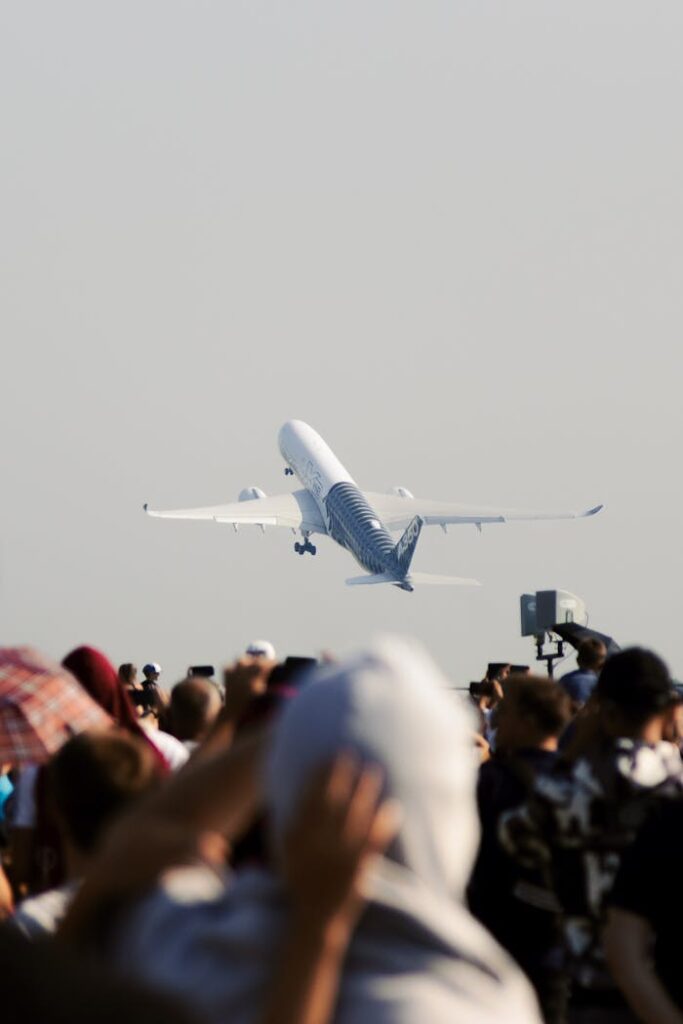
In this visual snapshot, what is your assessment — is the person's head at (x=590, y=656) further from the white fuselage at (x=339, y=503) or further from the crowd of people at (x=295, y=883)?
the white fuselage at (x=339, y=503)

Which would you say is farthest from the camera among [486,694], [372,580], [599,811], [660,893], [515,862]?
[372,580]

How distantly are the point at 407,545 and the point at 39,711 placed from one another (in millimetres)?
62671

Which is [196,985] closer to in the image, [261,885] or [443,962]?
[261,885]

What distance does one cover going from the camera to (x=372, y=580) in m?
69.2

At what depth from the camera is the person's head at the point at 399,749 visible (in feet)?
8.07

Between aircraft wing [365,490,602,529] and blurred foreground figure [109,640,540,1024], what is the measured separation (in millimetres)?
71765

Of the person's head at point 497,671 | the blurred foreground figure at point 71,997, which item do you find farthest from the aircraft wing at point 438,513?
the blurred foreground figure at point 71,997

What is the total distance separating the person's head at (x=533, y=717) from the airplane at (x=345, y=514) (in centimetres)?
6049

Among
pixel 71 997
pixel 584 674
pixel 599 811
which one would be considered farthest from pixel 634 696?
pixel 584 674

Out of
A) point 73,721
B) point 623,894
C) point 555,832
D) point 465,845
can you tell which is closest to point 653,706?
point 555,832

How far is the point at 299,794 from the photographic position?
7.87ft

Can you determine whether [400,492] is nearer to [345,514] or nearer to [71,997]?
[345,514]

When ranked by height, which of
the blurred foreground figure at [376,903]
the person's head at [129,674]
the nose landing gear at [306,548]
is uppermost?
the blurred foreground figure at [376,903]

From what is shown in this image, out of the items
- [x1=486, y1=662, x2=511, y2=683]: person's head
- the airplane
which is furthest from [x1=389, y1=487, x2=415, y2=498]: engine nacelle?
[x1=486, y1=662, x2=511, y2=683]: person's head
